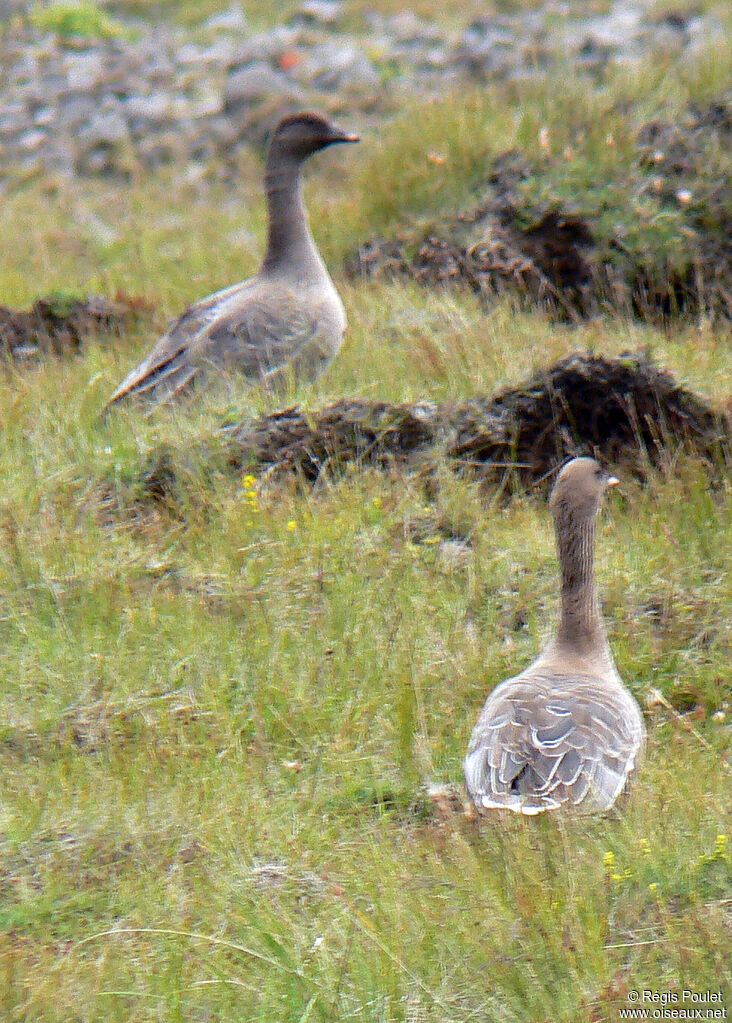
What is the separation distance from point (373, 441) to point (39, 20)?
1661 centimetres

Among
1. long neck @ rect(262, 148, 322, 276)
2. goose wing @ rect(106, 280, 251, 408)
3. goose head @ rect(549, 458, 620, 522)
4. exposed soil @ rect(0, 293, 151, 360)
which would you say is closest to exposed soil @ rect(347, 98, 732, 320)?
long neck @ rect(262, 148, 322, 276)

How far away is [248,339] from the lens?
27.7ft

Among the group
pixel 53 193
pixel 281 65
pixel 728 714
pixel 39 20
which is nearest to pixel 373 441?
pixel 728 714

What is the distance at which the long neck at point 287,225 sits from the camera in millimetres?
8961

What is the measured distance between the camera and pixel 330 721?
16.7 feet

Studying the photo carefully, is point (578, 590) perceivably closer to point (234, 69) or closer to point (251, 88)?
point (251, 88)

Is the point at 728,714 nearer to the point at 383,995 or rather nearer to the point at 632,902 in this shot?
the point at 632,902

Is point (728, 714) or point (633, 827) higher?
point (633, 827)

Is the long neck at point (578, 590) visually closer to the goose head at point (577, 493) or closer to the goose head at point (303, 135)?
the goose head at point (577, 493)

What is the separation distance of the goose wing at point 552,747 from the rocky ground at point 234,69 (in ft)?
30.2

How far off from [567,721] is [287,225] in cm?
534

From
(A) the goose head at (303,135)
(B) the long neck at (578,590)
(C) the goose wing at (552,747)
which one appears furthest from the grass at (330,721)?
(A) the goose head at (303,135)

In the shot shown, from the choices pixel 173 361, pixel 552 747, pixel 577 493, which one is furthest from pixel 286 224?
pixel 552 747

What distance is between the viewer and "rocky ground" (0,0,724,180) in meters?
15.6
